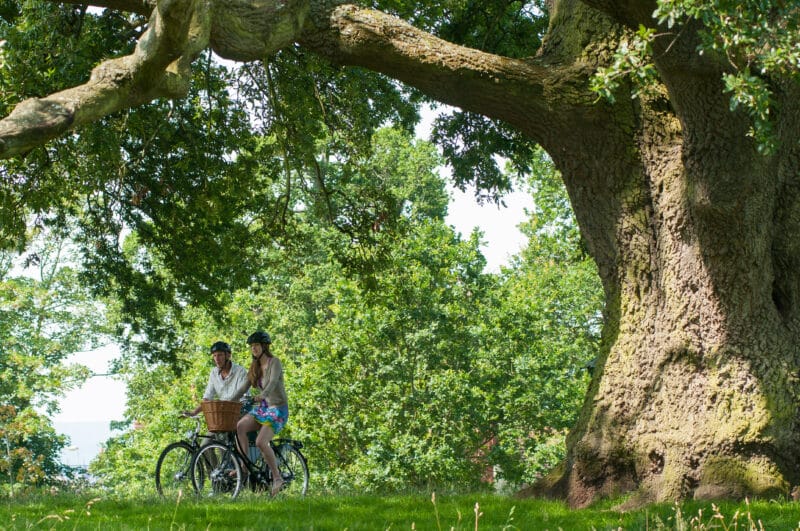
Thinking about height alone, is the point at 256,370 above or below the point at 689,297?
below

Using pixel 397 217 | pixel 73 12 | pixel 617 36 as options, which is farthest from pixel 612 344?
pixel 73 12

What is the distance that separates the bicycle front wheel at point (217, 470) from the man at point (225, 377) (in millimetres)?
541

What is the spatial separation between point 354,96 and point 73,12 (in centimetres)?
398

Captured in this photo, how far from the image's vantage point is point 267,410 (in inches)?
429

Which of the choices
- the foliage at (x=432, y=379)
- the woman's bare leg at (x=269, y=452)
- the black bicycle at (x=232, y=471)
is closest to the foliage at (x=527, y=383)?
the foliage at (x=432, y=379)

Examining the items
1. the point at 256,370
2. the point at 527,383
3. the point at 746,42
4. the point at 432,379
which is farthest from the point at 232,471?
the point at 527,383

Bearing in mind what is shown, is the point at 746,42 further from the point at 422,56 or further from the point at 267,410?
the point at 267,410

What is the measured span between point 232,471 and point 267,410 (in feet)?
2.65

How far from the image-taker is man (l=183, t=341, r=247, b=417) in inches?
435

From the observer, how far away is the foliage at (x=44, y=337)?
37.1m

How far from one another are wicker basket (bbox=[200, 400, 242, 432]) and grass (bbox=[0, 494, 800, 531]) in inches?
48.6

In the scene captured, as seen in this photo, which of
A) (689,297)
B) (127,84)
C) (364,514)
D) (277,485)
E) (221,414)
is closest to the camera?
(127,84)

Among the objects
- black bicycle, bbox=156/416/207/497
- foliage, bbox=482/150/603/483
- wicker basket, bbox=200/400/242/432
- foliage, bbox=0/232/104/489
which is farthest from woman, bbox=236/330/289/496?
foliage, bbox=0/232/104/489

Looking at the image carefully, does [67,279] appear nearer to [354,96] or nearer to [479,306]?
[479,306]
